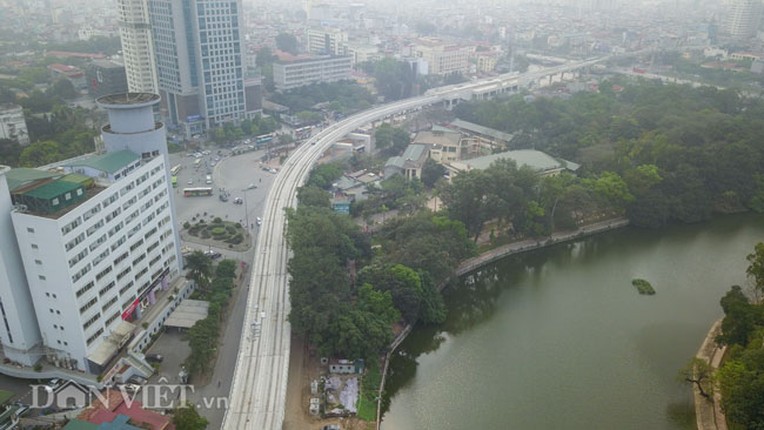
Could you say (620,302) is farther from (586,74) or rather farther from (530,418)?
(586,74)

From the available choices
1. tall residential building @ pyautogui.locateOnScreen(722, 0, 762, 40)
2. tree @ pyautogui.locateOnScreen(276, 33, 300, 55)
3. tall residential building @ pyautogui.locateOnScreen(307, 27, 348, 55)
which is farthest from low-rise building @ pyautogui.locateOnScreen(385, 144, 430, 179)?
tall residential building @ pyautogui.locateOnScreen(722, 0, 762, 40)

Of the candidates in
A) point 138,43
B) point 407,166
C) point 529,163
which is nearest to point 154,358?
point 407,166

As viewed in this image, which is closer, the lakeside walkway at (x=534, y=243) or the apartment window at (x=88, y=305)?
the apartment window at (x=88, y=305)

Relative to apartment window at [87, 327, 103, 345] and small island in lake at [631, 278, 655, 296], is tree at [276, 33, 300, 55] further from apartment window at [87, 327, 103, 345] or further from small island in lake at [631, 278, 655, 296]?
apartment window at [87, 327, 103, 345]

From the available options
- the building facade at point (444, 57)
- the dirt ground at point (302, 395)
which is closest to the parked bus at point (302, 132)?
the dirt ground at point (302, 395)

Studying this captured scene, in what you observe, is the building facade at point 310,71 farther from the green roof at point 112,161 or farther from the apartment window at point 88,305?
the apartment window at point 88,305

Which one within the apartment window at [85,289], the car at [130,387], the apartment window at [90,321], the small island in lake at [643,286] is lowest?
the small island in lake at [643,286]
